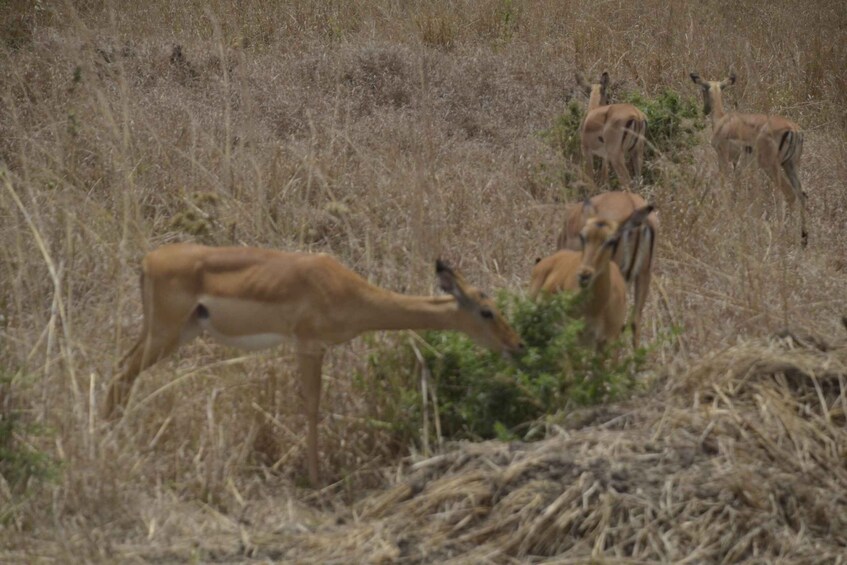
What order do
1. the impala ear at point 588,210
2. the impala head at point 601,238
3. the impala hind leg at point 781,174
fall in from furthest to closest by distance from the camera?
the impala hind leg at point 781,174 < the impala ear at point 588,210 < the impala head at point 601,238

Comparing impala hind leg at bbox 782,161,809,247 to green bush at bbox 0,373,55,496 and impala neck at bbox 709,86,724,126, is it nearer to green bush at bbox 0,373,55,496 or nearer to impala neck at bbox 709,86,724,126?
impala neck at bbox 709,86,724,126

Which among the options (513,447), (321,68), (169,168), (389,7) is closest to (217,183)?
(169,168)

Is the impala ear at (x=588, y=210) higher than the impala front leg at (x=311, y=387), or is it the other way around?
the impala ear at (x=588, y=210)

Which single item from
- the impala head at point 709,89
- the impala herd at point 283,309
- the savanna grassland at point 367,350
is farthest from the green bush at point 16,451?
the impala head at point 709,89

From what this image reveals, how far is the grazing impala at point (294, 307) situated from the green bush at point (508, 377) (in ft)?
0.61

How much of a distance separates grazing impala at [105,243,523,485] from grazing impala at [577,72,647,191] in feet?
14.0

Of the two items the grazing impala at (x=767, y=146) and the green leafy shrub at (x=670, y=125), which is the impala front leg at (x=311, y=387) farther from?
the green leafy shrub at (x=670, y=125)

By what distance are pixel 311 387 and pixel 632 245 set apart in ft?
6.22

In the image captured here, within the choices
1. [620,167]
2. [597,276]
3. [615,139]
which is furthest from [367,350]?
[620,167]

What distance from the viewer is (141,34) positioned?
11711 millimetres

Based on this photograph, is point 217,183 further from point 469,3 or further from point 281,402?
point 469,3

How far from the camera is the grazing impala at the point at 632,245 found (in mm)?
6184

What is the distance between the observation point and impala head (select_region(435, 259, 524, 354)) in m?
5.05

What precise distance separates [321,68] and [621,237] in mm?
5612
